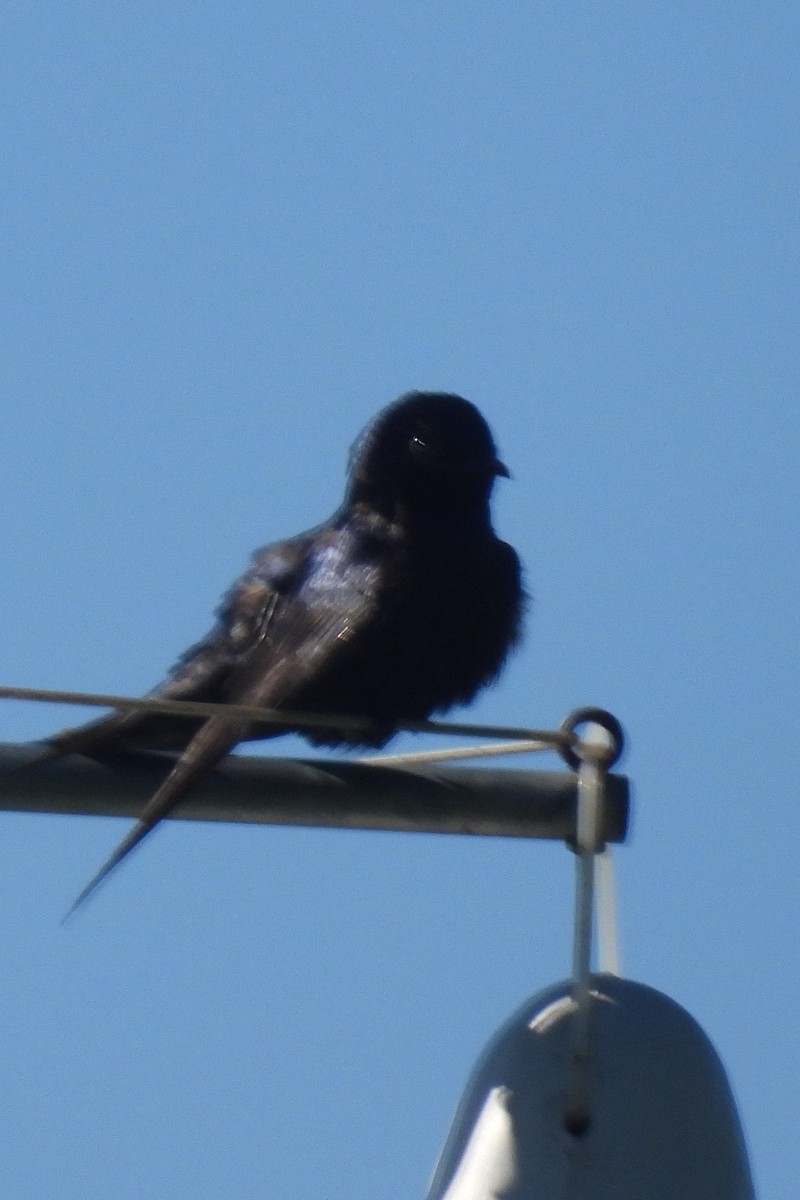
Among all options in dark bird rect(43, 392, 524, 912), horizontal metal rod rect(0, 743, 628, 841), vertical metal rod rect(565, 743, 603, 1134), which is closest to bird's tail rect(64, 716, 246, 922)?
horizontal metal rod rect(0, 743, 628, 841)

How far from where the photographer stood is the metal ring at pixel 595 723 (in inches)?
111

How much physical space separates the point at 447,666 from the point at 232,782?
95.4 inches

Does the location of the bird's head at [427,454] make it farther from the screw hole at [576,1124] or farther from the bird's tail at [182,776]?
the screw hole at [576,1124]

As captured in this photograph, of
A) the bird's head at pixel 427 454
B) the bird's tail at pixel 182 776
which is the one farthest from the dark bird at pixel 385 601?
the bird's tail at pixel 182 776

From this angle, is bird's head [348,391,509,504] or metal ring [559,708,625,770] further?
bird's head [348,391,509,504]

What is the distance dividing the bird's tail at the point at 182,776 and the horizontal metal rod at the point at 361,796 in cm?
2

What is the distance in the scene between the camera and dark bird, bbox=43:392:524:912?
4.78m

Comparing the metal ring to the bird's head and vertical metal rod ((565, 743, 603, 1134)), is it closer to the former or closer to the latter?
vertical metal rod ((565, 743, 603, 1134))

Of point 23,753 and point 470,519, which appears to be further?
point 470,519

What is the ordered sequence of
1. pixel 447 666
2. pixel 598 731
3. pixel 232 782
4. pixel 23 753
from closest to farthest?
pixel 23 753 → pixel 232 782 → pixel 598 731 → pixel 447 666

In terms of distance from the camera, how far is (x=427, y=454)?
5609mm

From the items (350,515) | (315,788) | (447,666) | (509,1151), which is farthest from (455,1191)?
(350,515)

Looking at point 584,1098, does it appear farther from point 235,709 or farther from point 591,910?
point 235,709

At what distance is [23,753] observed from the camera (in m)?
2.52
